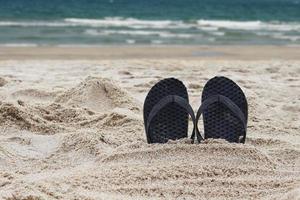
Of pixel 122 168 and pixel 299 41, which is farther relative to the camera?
pixel 299 41

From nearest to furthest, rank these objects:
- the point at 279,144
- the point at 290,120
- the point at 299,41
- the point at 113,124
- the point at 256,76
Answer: the point at 279,144 < the point at 113,124 < the point at 290,120 < the point at 256,76 < the point at 299,41

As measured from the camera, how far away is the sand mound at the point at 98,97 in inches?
176

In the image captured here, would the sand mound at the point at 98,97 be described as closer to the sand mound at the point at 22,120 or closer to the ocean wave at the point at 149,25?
the sand mound at the point at 22,120

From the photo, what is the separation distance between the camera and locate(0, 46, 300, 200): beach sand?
2.79 metres

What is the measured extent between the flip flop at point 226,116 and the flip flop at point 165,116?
133mm

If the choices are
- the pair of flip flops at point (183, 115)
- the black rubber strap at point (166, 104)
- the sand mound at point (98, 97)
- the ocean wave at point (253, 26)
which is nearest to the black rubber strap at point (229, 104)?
the pair of flip flops at point (183, 115)

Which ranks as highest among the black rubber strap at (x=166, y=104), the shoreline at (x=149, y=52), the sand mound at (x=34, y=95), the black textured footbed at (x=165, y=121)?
the black rubber strap at (x=166, y=104)

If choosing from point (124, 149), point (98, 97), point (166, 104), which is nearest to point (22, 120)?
point (98, 97)

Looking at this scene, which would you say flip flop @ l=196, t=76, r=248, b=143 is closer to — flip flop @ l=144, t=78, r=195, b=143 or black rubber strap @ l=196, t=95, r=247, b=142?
black rubber strap @ l=196, t=95, r=247, b=142

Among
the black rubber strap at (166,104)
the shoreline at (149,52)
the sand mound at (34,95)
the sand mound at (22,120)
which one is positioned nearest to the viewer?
the black rubber strap at (166,104)

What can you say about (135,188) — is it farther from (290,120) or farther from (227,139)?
(290,120)

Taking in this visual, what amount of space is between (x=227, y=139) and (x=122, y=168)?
85cm

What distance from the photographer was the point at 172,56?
10641 millimetres

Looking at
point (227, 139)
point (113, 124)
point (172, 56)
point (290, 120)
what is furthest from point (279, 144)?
point (172, 56)
